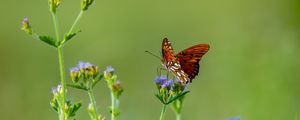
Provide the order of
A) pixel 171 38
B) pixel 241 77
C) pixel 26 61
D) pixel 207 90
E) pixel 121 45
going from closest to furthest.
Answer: pixel 241 77
pixel 207 90
pixel 26 61
pixel 121 45
pixel 171 38

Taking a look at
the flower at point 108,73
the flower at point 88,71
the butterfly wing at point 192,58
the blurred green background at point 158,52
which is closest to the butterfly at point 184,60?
A: the butterfly wing at point 192,58

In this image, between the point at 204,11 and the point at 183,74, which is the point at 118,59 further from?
the point at 183,74

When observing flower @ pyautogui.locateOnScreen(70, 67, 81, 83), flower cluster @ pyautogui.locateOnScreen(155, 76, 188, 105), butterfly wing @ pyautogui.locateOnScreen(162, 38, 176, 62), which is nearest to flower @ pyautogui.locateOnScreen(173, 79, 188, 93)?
flower cluster @ pyautogui.locateOnScreen(155, 76, 188, 105)

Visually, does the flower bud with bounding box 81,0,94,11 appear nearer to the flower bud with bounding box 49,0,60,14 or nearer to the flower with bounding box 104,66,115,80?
the flower bud with bounding box 49,0,60,14

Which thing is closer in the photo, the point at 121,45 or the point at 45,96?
the point at 45,96

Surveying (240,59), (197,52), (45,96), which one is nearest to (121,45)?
(45,96)

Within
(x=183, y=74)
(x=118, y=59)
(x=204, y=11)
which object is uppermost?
(x=204, y=11)

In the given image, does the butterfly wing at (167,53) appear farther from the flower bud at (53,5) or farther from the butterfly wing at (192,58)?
the flower bud at (53,5)
